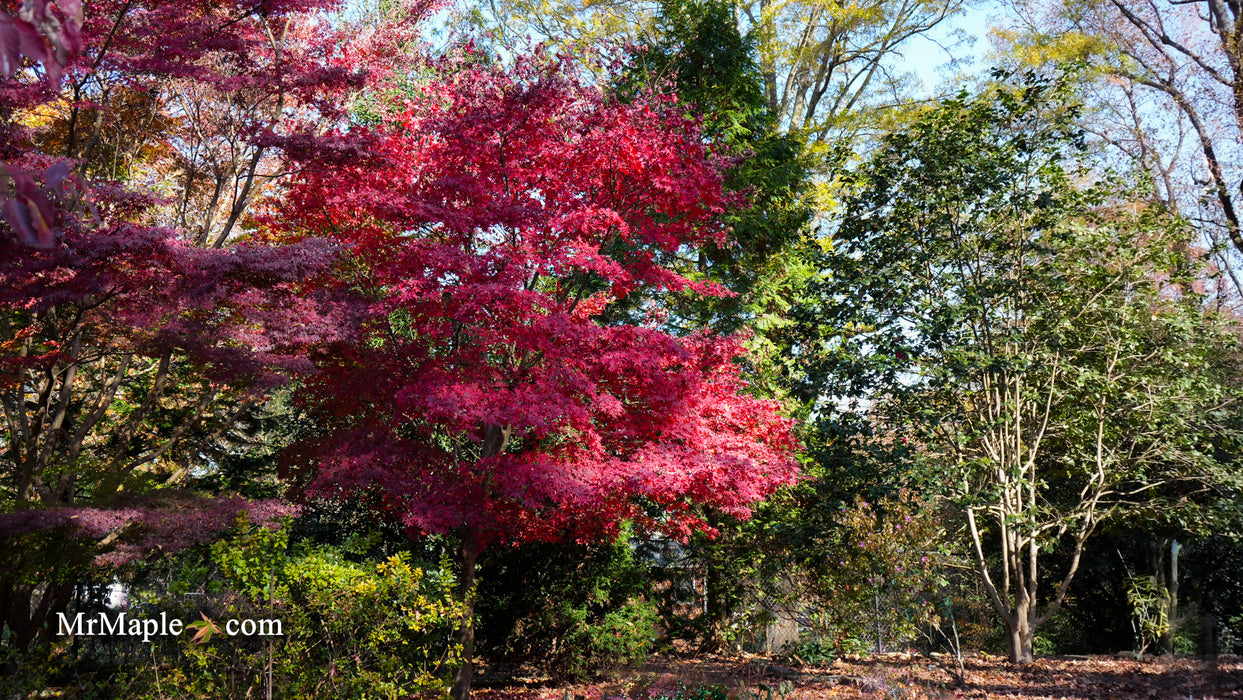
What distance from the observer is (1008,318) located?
7988 mm

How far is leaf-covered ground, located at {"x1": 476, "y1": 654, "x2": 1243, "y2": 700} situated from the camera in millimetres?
6727

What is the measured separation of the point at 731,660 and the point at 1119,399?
523 centimetres

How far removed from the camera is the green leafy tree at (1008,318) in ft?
24.5

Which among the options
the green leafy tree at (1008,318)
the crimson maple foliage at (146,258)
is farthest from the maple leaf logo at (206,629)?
the green leafy tree at (1008,318)

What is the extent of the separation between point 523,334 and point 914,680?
16.9 ft

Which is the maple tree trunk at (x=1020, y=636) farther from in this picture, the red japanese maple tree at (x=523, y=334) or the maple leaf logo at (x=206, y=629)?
the maple leaf logo at (x=206, y=629)

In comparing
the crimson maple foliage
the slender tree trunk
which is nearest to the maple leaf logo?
the crimson maple foliage

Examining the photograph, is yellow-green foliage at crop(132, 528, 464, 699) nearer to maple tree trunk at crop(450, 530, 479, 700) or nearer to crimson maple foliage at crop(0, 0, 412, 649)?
crimson maple foliage at crop(0, 0, 412, 649)

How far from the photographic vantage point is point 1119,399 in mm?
8328

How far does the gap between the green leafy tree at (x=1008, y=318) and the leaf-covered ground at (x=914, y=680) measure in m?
0.88

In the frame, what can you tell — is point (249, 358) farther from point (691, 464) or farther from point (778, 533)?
point (778, 533)

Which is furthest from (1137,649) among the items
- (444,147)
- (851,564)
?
(444,147)

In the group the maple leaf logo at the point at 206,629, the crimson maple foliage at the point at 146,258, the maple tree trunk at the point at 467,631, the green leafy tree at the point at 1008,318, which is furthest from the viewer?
the green leafy tree at the point at 1008,318

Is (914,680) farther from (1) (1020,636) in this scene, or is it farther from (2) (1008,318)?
(2) (1008,318)
